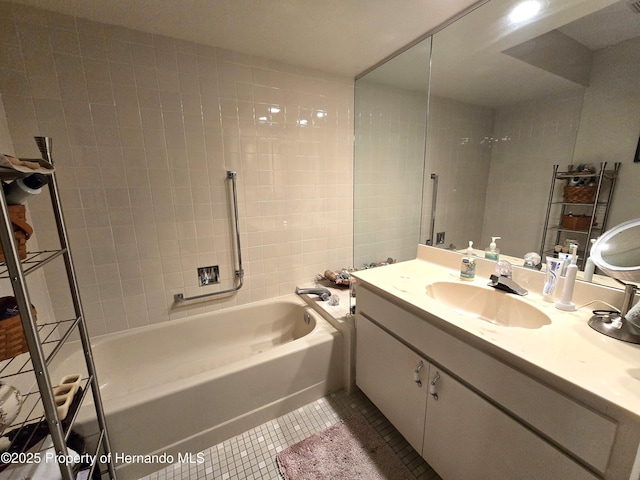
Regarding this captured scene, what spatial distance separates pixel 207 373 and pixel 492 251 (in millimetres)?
1624

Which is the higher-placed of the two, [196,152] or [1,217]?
[196,152]

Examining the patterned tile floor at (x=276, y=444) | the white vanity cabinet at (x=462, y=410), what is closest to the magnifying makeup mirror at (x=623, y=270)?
the white vanity cabinet at (x=462, y=410)

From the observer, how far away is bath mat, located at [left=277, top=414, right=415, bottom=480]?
1150mm

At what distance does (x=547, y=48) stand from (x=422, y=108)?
767 millimetres

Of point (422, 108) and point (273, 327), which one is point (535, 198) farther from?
point (273, 327)

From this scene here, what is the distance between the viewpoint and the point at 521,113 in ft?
4.41

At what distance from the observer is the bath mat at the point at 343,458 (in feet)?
3.77

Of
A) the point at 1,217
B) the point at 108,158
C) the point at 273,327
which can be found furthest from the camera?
the point at 273,327

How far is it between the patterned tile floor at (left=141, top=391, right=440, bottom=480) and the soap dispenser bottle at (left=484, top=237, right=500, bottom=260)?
1.06 metres

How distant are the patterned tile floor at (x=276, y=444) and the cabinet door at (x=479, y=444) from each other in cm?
25

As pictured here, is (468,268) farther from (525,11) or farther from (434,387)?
(525,11)

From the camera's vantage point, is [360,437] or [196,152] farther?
[196,152]

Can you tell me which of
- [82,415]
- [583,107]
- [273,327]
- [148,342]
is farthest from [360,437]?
[583,107]

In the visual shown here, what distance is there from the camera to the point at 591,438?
23.6 inches
